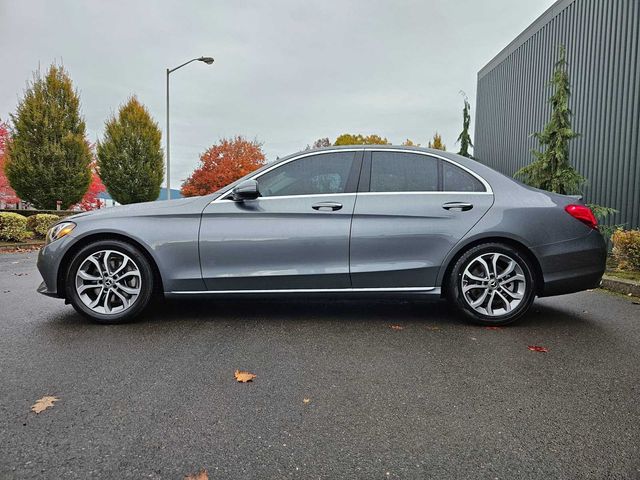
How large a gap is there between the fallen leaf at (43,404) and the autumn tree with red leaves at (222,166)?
36.7 meters

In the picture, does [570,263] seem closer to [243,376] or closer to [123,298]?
[243,376]

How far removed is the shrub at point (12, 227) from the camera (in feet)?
44.9

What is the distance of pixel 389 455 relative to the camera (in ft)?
6.58

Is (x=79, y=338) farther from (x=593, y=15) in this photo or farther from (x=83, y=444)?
(x=593, y=15)

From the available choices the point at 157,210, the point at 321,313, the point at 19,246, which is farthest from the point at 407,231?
the point at 19,246

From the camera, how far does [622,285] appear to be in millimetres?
6305

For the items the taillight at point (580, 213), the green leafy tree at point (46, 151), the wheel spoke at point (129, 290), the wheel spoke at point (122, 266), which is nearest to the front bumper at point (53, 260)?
the wheel spoke at point (122, 266)

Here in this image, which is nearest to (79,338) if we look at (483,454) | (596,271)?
(483,454)

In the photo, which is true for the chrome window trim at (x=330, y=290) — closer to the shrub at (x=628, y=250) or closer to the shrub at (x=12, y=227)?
the shrub at (x=628, y=250)

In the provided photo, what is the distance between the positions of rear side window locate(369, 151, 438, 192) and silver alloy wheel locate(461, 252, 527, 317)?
0.80m

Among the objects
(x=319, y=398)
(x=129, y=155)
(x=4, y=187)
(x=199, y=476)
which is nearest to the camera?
(x=199, y=476)

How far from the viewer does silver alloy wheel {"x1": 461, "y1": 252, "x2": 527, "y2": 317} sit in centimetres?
418

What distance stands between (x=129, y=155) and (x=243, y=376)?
32.0m

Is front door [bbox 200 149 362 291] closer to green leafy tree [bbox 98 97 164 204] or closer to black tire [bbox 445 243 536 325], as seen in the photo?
black tire [bbox 445 243 536 325]
